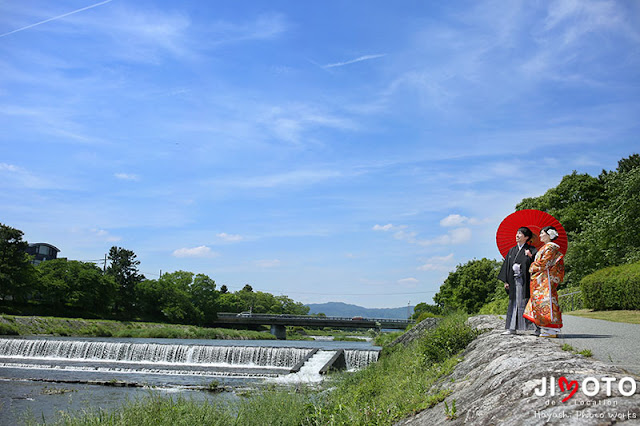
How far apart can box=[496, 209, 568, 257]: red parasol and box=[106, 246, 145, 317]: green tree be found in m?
77.8

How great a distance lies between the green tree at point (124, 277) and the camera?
270 feet

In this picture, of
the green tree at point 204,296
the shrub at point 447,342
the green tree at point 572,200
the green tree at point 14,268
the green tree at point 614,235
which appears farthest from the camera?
the green tree at point 204,296

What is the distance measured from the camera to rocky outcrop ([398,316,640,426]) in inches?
130

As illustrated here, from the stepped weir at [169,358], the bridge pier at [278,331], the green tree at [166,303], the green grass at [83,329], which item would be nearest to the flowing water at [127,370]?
the stepped weir at [169,358]

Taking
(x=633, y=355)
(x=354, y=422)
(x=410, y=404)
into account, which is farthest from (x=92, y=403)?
(x=633, y=355)

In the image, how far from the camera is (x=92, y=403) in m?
15.7

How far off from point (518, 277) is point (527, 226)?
41.8 inches

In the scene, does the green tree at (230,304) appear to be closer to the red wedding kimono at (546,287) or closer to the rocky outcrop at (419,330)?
the rocky outcrop at (419,330)

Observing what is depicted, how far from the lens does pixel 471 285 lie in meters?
61.5

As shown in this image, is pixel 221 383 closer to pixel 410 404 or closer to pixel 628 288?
pixel 410 404

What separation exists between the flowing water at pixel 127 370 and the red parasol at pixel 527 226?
861cm

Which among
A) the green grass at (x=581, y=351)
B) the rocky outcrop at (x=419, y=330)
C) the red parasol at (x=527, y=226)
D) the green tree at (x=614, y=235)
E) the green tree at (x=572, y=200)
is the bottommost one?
the rocky outcrop at (x=419, y=330)

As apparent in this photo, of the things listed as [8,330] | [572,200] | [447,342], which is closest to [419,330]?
[447,342]

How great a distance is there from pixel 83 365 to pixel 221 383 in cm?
1066
